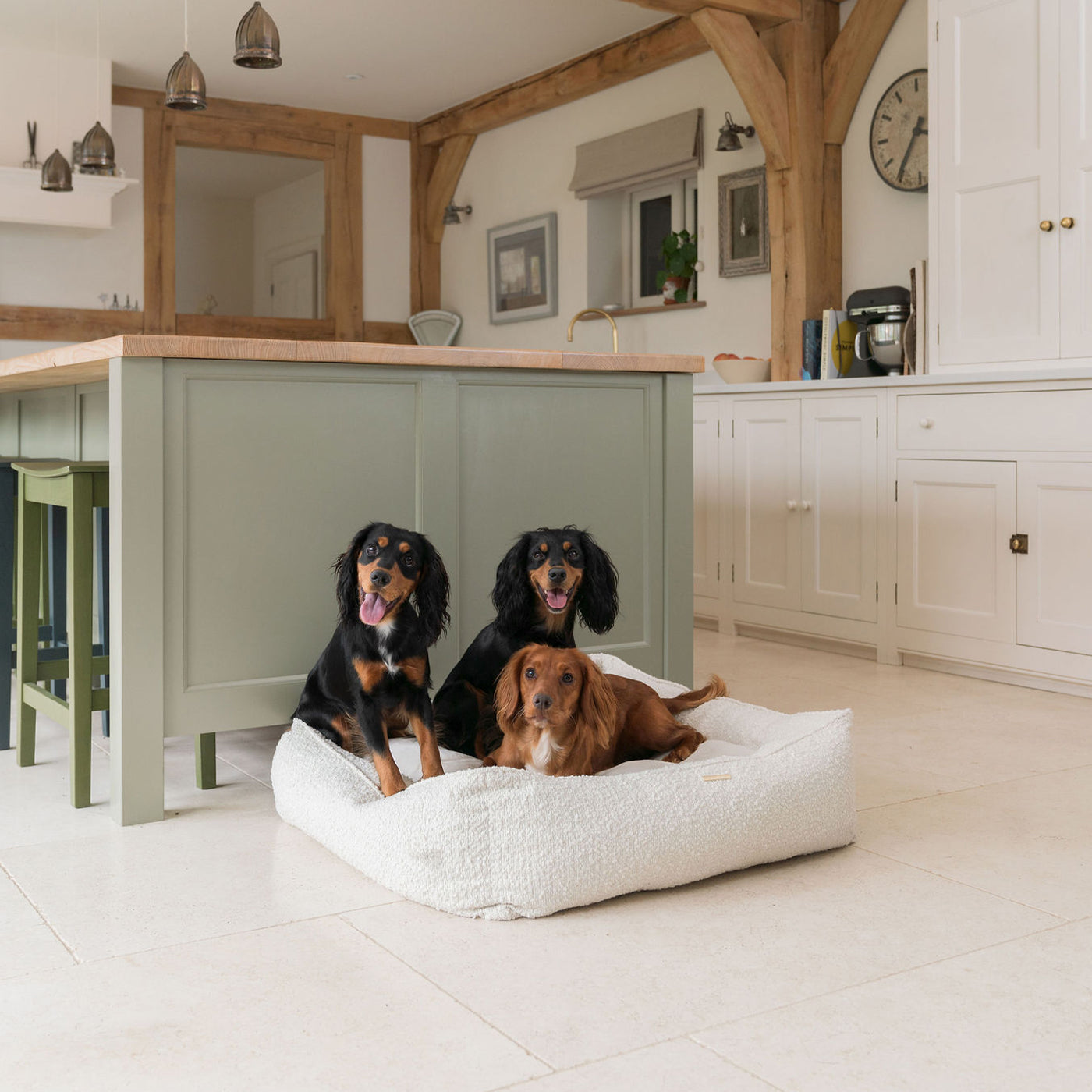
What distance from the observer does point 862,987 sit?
61.7 inches

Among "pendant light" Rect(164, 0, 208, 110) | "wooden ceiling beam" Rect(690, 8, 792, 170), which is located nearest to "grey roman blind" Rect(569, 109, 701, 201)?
"wooden ceiling beam" Rect(690, 8, 792, 170)

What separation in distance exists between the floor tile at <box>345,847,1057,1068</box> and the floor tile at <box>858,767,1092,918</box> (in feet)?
0.24

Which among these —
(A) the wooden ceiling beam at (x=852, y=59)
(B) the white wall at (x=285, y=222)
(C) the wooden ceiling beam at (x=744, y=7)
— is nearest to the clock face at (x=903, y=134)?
(A) the wooden ceiling beam at (x=852, y=59)

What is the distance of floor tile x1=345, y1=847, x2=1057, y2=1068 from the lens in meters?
1.50

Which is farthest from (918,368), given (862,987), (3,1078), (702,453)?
(3,1078)

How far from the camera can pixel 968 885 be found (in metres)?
1.96

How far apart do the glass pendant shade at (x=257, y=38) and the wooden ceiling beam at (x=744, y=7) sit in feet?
5.21

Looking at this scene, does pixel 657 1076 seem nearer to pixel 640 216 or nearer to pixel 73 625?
pixel 73 625

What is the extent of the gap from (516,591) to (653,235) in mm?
4228

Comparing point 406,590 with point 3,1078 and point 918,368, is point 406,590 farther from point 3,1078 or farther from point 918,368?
point 918,368

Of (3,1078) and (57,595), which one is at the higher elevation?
(57,595)

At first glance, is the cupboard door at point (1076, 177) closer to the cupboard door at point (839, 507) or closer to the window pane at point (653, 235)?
the cupboard door at point (839, 507)

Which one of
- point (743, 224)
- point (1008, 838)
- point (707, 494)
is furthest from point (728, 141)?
point (1008, 838)

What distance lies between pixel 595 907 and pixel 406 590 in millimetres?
645
